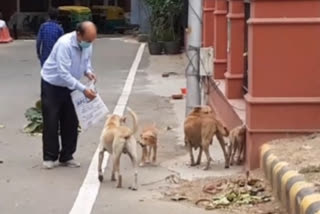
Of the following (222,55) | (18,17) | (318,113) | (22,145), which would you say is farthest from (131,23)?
(318,113)

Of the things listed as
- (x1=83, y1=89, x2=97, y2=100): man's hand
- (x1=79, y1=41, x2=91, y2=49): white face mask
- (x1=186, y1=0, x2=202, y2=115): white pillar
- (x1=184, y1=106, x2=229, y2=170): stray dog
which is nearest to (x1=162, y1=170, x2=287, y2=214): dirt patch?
(x1=184, y1=106, x2=229, y2=170): stray dog

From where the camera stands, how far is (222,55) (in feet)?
48.4

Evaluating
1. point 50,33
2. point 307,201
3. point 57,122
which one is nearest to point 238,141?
point 57,122

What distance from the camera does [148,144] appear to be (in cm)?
1034

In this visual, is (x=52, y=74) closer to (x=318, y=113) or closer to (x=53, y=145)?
(x=53, y=145)

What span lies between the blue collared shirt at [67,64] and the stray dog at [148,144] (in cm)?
96

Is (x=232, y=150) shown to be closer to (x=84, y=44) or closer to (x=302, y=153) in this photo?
(x=302, y=153)

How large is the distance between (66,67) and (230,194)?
2666 millimetres

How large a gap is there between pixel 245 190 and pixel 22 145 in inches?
174

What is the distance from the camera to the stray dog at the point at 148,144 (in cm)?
1030

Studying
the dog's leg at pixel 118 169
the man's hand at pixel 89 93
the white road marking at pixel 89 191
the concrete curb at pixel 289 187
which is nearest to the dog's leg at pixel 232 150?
the concrete curb at pixel 289 187

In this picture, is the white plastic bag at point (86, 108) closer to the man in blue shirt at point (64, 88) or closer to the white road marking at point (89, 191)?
the man in blue shirt at point (64, 88)

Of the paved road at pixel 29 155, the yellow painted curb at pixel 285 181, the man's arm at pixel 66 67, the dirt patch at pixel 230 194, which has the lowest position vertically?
the paved road at pixel 29 155

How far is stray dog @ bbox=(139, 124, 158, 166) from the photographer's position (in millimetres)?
10297
